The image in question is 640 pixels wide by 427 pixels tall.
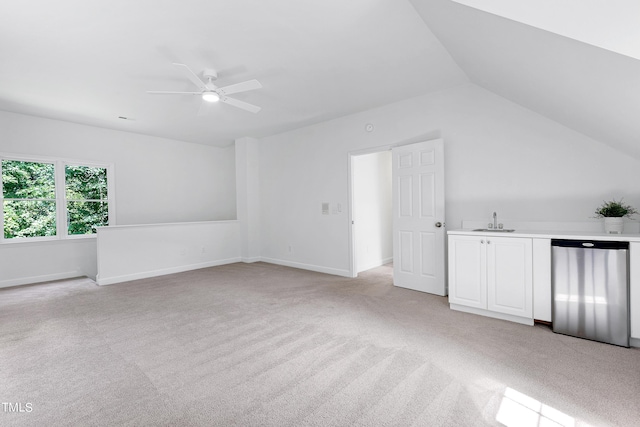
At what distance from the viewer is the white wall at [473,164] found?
2.96 m

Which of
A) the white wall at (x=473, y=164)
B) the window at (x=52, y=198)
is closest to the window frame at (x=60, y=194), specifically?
the window at (x=52, y=198)

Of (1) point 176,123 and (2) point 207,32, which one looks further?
(1) point 176,123

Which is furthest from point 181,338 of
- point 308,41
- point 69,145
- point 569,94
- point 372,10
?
point 69,145

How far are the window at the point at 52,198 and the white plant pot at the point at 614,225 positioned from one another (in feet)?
25.0

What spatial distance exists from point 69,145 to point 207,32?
14.9ft

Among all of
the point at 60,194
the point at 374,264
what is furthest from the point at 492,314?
the point at 60,194

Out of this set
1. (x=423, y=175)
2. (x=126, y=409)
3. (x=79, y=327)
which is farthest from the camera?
(x=423, y=175)

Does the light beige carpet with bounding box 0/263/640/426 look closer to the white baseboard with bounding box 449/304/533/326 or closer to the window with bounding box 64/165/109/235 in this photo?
the white baseboard with bounding box 449/304/533/326

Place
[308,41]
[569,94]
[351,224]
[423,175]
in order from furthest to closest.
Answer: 1. [351,224]
2. [423,175]
3. [308,41]
4. [569,94]

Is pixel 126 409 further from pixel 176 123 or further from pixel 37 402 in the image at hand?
pixel 176 123

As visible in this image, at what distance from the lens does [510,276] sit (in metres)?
2.87

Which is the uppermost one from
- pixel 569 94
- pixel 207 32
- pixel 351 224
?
pixel 207 32

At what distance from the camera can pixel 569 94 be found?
88.1 inches

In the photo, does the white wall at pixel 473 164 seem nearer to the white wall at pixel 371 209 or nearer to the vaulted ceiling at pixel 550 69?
the vaulted ceiling at pixel 550 69
